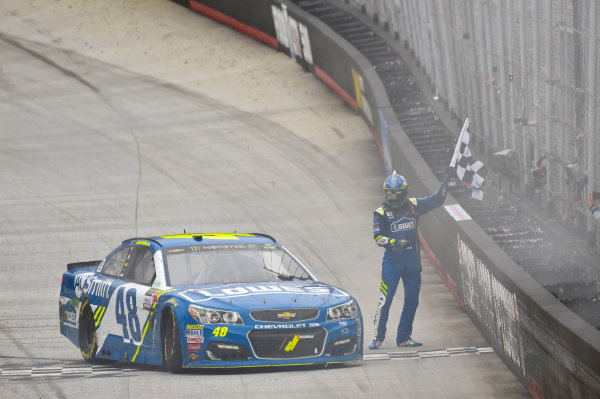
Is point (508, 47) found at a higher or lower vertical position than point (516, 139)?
higher

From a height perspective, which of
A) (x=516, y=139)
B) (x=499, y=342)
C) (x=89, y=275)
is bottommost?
(x=499, y=342)

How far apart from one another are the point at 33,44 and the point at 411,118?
13.3m

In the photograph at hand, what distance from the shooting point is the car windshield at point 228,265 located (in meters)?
9.62

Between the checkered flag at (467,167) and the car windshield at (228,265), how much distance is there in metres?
2.94

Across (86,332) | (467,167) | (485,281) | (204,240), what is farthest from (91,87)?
(204,240)

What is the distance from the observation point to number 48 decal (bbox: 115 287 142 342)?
31.6 feet

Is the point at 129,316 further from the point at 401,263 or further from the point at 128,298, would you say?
the point at 401,263

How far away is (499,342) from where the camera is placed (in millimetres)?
10836

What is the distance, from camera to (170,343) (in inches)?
356

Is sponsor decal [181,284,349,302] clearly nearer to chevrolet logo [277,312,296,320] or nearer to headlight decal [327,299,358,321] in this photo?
headlight decal [327,299,358,321]

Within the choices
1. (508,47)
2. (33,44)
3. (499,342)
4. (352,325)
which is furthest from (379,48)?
(352,325)

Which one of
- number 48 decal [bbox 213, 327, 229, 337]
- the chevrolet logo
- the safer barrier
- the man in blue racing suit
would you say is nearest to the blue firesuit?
the man in blue racing suit

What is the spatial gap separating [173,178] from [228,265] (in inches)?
409

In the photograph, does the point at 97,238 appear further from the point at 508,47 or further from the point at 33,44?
the point at 33,44
